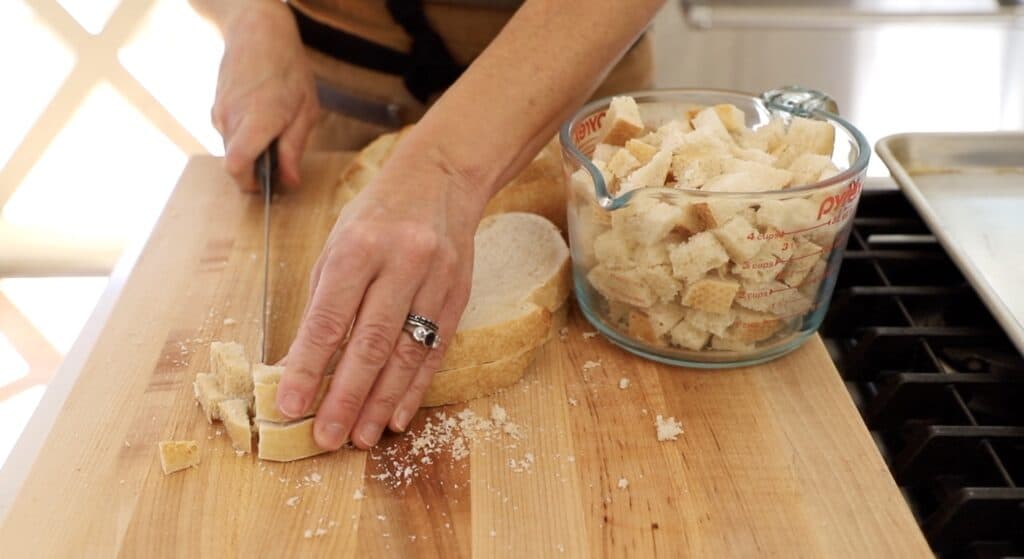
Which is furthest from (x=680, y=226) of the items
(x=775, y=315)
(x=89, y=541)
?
(x=89, y=541)

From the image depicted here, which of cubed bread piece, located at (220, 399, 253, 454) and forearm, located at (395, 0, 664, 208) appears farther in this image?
forearm, located at (395, 0, 664, 208)

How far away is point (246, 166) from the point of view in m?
1.53

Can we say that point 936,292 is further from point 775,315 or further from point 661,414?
point 661,414

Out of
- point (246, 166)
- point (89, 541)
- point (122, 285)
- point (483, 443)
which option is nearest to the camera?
point (89, 541)

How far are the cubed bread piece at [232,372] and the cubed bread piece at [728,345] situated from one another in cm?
51

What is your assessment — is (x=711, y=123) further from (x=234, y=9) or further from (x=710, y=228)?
(x=234, y=9)

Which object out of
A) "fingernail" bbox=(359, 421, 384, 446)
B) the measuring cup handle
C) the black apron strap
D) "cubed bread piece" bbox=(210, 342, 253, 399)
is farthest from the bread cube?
the black apron strap

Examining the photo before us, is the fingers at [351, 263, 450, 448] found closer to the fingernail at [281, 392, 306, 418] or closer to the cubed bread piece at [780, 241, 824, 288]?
the fingernail at [281, 392, 306, 418]

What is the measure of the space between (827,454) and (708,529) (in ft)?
0.57

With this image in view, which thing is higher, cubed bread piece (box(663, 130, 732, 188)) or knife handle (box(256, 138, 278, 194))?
cubed bread piece (box(663, 130, 732, 188))

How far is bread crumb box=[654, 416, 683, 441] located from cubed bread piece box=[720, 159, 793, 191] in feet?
0.83

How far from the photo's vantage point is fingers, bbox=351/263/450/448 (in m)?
1.05

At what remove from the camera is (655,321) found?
1.15m

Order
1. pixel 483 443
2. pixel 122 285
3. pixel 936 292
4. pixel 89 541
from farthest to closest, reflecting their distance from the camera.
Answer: pixel 122 285 → pixel 936 292 → pixel 483 443 → pixel 89 541
